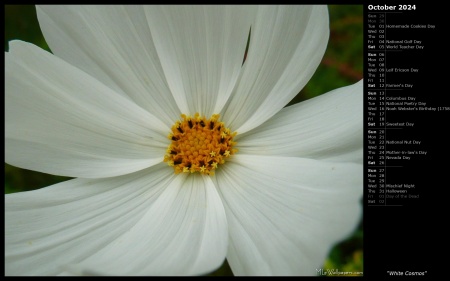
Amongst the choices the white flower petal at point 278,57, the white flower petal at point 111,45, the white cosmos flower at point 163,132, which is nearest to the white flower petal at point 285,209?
the white cosmos flower at point 163,132

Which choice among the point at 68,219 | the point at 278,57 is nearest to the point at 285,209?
the point at 278,57

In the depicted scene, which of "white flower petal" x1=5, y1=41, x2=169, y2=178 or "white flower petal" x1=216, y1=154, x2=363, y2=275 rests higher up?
"white flower petal" x1=5, y1=41, x2=169, y2=178

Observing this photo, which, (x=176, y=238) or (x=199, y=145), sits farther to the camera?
(x=199, y=145)

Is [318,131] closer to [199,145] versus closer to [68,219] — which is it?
→ [199,145]
